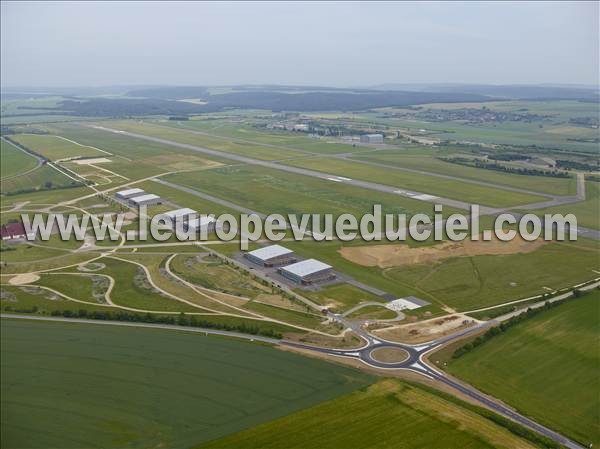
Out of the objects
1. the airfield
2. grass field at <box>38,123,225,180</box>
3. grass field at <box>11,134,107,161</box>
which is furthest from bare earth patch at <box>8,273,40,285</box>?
grass field at <box>11,134,107,161</box>

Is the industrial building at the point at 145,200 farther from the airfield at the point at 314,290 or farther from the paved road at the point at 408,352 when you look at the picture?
the paved road at the point at 408,352

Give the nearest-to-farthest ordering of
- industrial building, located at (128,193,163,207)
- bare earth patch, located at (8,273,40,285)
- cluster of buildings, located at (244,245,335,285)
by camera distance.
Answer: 1. cluster of buildings, located at (244,245,335,285)
2. bare earth patch, located at (8,273,40,285)
3. industrial building, located at (128,193,163,207)

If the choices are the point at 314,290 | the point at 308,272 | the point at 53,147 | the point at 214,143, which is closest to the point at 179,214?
the point at 308,272

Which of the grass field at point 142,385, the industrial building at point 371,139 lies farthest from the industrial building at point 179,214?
the industrial building at point 371,139

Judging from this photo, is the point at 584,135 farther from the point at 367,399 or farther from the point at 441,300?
the point at 367,399

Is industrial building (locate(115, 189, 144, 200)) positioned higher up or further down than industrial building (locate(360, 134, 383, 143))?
further down

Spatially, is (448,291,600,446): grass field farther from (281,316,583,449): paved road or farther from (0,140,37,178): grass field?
(0,140,37,178): grass field

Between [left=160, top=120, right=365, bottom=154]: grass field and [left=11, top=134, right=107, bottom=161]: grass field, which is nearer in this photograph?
[left=11, top=134, right=107, bottom=161]: grass field

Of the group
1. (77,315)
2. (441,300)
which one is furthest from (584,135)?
(77,315)
